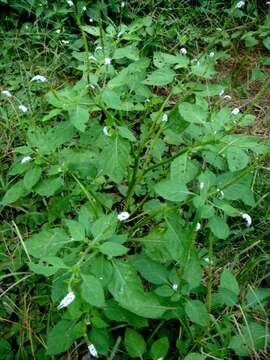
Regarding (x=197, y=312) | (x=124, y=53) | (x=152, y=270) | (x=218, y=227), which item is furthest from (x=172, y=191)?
(x=124, y=53)

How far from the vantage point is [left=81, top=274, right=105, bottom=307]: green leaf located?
130cm

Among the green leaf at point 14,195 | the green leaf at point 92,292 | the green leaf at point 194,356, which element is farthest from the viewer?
the green leaf at point 14,195

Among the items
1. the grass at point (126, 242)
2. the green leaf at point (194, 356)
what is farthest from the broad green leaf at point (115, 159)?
the green leaf at point (194, 356)

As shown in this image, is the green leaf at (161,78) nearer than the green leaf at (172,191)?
No

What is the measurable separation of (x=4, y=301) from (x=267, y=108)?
77.1 inches

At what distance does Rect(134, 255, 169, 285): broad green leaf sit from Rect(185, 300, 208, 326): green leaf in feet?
0.39

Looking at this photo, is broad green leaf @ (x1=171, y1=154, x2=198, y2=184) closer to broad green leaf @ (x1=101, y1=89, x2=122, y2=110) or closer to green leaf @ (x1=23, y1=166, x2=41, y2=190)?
broad green leaf @ (x1=101, y1=89, x2=122, y2=110)

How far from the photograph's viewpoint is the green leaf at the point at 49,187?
168 cm

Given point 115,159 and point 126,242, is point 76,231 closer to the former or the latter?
point 115,159

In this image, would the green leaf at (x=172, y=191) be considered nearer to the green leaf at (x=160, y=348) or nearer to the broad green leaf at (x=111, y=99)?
the broad green leaf at (x=111, y=99)

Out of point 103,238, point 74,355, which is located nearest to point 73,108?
point 103,238

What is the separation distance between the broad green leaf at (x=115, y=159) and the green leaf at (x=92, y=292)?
1.45 ft

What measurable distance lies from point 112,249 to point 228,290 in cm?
51

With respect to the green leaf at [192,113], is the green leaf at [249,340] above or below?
below
